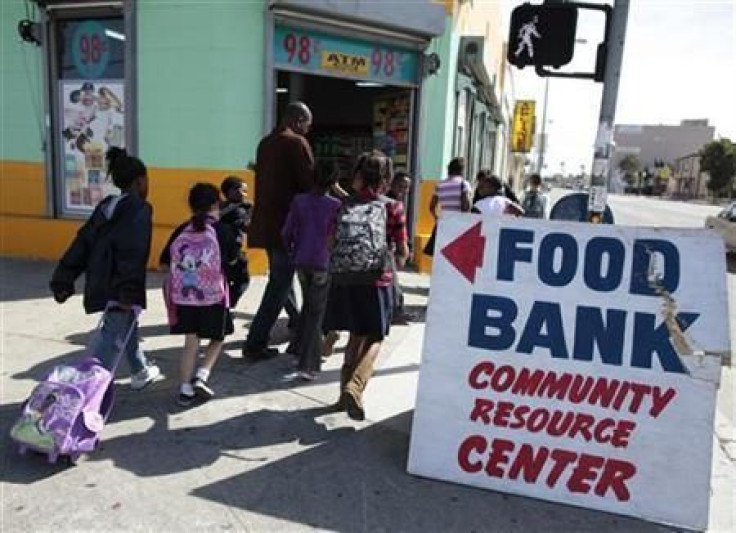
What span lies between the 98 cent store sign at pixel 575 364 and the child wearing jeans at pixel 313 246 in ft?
4.47

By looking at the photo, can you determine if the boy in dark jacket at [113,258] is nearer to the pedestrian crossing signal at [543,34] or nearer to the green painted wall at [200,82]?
the pedestrian crossing signal at [543,34]

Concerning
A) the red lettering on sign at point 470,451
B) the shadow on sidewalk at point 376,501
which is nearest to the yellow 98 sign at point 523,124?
the red lettering on sign at point 470,451

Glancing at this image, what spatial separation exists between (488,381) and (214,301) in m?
1.86

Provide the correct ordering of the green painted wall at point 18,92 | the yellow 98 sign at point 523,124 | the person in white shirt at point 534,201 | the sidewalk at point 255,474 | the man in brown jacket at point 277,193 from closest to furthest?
the sidewalk at point 255,474
the man in brown jacket at point 277,193
the green painted wall at point 18,92
the person in white shirt at point 534,201
the yellow 98 sign at point 523,124

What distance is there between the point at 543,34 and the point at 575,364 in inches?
109

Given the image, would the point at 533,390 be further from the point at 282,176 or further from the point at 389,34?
the point at 389,34

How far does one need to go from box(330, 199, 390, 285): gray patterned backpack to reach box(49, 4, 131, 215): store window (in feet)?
17.5

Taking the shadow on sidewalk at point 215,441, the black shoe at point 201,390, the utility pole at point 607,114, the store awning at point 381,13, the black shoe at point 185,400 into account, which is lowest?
the shadow on sidewalk at point 215,441

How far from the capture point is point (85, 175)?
8.90 meters

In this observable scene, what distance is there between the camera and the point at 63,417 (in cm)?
343

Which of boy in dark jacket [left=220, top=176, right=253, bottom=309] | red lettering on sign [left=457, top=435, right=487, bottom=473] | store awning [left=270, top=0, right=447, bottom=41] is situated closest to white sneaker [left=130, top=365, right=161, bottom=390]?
boy in dark jacket [left=220, top=176, right=253, bottom=309]

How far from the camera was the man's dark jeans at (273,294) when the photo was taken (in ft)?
16.8

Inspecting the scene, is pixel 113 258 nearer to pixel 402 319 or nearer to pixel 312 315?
pixel 312 315

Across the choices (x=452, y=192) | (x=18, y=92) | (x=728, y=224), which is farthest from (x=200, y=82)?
(x=728, y=224)
